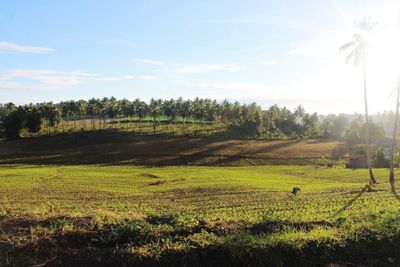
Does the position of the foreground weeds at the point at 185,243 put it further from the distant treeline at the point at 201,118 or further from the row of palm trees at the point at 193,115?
the row of palm trees at the point at 193,115

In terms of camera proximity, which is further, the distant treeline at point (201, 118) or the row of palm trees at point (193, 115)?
the row of palm trees at point (193, 115)

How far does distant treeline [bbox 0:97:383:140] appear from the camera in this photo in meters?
143

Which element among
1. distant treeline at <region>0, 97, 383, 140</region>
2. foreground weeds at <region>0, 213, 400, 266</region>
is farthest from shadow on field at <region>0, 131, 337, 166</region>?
foreground weeds at <region>0, 213, 400, 266</region>

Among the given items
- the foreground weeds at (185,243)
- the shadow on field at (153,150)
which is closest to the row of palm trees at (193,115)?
the shadow on field at (153,150)

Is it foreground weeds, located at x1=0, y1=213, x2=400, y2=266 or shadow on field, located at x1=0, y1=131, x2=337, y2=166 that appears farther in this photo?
shadow on field, located at x1=0, y1=131, x2=337, y2=166

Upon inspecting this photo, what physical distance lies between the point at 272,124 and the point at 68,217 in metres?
147

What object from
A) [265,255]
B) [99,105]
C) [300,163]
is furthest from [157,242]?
[99,105]

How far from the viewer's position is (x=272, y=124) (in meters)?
156

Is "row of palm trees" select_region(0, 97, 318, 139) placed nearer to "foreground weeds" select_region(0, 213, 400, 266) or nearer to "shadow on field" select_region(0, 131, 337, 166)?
"shadow on field" select_region(0, 131, 337, 166)

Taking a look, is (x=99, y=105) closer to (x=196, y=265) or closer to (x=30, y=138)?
(x=30, y=138)

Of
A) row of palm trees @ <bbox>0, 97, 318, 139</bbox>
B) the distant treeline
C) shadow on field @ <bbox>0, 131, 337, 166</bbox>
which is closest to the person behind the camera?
shadow on field @ <bbox>0, 131, 337, 166</bbox>

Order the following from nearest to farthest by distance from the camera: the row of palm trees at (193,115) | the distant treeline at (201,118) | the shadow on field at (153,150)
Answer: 1. the shadow on field at (153,150)
2. the distant treeline at (201,118)
3. the row of palm trees at (193,115)

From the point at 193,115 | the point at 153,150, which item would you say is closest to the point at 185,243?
the point at 153,150

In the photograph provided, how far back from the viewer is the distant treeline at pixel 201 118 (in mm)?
143250
